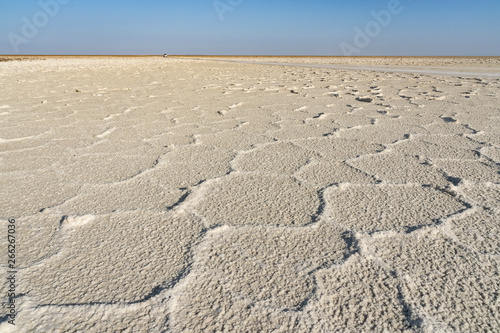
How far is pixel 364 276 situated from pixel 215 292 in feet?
1.03

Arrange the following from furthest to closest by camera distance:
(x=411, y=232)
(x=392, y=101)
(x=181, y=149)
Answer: (x=392, y=101) → (x=181, y=149) → (x=411, y=232)

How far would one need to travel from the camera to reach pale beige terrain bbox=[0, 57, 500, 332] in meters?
0.65

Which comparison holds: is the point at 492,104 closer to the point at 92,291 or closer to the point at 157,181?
the point at 157,181

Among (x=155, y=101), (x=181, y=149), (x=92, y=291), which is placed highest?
(x=92, y=291)

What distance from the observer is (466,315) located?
2.07ft

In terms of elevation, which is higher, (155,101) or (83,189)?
(83,189)

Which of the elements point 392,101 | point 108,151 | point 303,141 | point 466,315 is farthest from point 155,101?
point 466,315

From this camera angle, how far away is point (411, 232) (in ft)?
2.94

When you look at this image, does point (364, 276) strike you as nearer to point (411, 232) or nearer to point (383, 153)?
point (411, 232)

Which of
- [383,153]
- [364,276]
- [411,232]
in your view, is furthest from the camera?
[383,153]

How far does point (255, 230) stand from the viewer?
921 millimetres

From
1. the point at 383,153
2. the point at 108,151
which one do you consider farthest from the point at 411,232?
the point at 108,151

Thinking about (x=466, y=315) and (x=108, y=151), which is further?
(x=108, y=151)

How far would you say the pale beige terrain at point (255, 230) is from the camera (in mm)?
645
